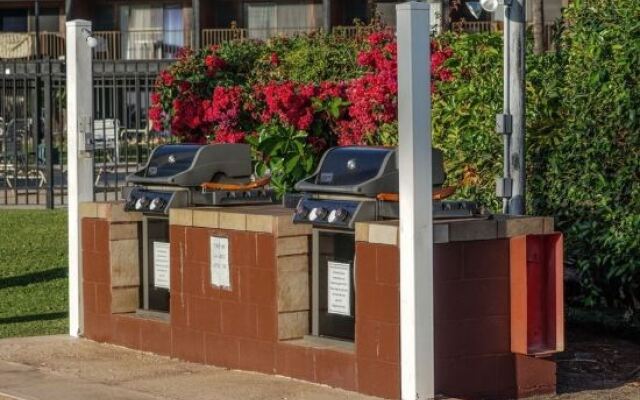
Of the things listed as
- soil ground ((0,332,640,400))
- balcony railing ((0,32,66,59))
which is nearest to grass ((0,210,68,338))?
soil ground ((0,332,640,400))

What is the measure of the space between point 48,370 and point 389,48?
5453 mm

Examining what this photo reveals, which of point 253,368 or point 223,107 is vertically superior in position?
point 223,107

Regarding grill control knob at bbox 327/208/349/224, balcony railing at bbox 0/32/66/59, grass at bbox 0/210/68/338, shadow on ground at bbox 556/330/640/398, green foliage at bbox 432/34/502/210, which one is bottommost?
shadow on ground at bbox 556/330/640/398

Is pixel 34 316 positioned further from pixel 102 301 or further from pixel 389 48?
pixel 389 48

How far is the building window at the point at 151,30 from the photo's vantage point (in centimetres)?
5003

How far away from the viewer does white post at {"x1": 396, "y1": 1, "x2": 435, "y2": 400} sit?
8.33 metres

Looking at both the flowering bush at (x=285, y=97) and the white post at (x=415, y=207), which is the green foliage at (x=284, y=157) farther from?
the white post at (x=415, y=207)

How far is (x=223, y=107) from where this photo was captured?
50.6 ft

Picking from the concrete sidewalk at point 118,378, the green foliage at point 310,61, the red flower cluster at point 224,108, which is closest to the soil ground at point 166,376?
the concrete sidewalk at point 118,378

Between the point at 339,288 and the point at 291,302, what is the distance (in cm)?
44

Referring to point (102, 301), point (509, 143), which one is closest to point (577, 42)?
point (509, 143)

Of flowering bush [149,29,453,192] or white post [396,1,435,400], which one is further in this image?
flowering bush [149,29,453,192]

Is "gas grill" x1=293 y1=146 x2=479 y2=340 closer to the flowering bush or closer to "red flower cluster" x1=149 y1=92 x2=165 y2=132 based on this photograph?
the flowering bush

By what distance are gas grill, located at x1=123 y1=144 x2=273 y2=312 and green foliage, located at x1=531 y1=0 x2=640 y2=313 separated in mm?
2253
